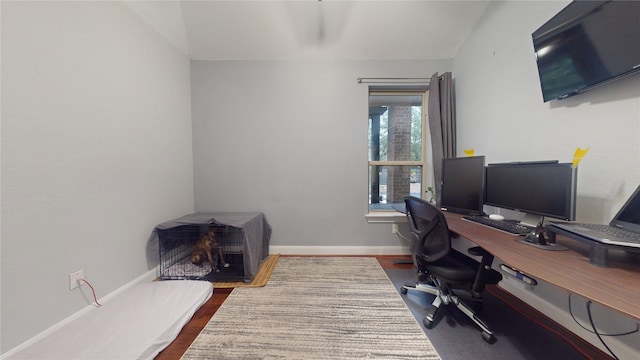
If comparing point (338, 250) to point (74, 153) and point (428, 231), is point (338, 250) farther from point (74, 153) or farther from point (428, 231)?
point (74, 153)

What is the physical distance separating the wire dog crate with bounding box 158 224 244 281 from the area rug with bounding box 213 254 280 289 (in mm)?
55

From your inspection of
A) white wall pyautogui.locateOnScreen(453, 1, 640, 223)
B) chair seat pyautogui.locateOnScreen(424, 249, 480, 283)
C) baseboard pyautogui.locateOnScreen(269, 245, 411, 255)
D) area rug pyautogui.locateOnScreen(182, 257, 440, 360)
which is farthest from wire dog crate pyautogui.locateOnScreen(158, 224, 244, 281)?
white wall pyautogui.locateOnScreen(453, 1, 640, 223)

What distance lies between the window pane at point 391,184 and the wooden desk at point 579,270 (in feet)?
4.88

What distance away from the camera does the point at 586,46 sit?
3.72ft

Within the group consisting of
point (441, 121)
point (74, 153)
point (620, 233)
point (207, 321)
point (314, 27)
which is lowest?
point (207, 321)

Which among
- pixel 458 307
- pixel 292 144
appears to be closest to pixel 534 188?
pixel 458 307

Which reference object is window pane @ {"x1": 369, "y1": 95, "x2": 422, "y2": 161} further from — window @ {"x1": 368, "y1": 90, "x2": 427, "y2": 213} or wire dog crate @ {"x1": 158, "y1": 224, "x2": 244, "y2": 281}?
wire dog crate @ {"x1": 158, "y1": 224, "x2": 244, "y2": 281}

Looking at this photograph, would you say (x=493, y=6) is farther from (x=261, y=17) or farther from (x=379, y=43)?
(x=261, y=17)

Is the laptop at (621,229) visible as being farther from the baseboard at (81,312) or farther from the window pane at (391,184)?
the baseboard at (81,312)

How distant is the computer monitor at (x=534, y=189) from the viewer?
110 cm

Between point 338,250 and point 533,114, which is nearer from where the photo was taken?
point 533,114

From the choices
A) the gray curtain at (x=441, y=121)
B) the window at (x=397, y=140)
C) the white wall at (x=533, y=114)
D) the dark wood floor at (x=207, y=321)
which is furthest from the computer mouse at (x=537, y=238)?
the window at (x=397, y=140)

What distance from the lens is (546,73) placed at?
53.4 inches

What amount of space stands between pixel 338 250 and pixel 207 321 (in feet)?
4.95
